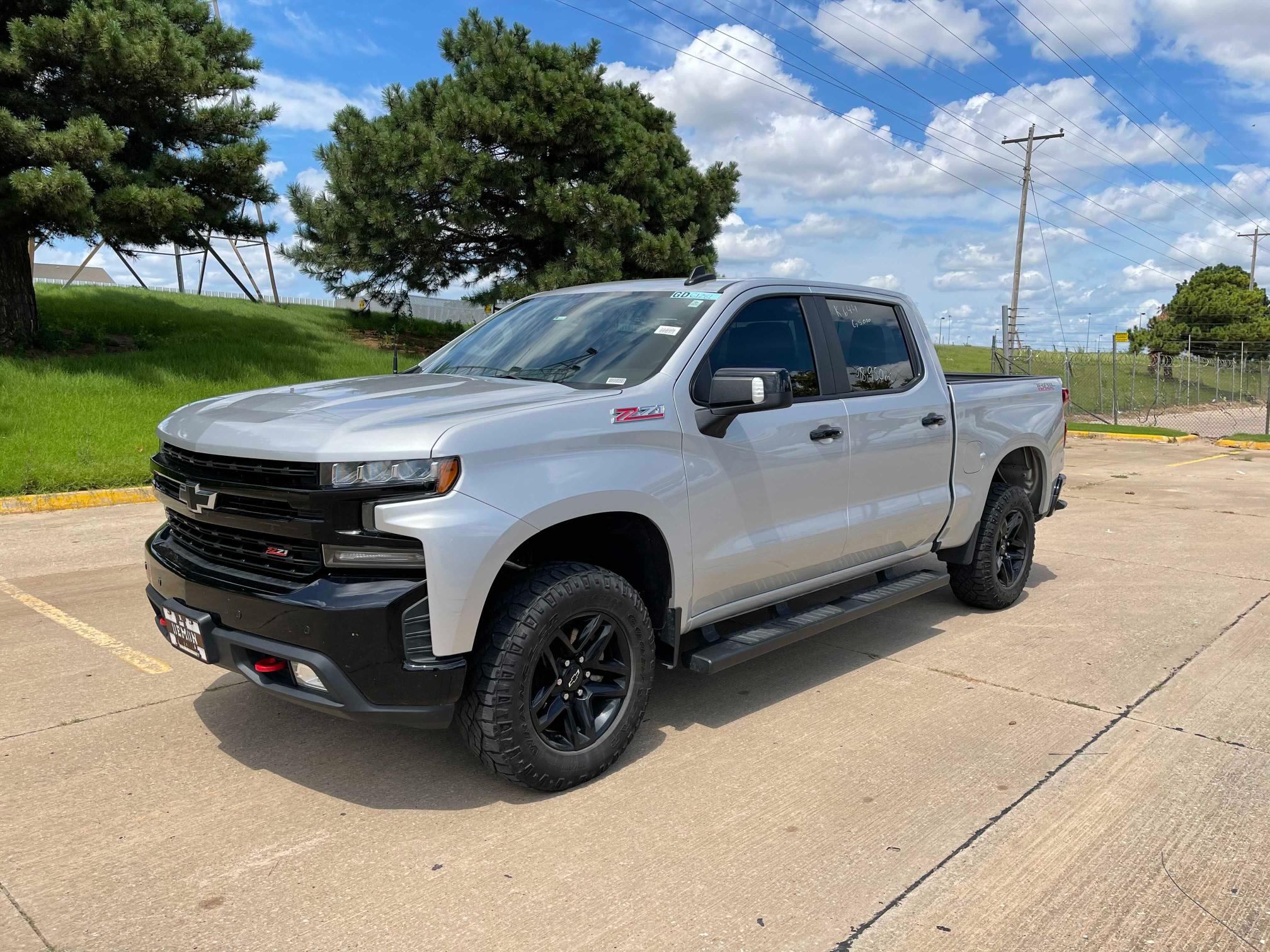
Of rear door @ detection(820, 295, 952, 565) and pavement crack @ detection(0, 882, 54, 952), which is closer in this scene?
pavement crack @ detection(0, 882, 54, 952)

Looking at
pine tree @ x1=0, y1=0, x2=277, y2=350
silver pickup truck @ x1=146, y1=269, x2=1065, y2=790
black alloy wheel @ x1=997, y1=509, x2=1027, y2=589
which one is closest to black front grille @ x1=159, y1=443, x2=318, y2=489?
silver pickup truck @ x1=146, y1=269, x2=1065, y2=790

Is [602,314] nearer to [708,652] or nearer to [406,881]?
[708,652]

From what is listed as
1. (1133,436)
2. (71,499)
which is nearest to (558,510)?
(71,499)

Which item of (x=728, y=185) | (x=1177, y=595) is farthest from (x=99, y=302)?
(x=1177, y=595)

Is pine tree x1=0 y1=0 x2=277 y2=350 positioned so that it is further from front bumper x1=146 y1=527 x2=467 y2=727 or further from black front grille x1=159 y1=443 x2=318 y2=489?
front bumper x1=146 y1=527 x2=467 y2=727

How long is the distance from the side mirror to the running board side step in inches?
36.2

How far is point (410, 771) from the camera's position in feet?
12.7

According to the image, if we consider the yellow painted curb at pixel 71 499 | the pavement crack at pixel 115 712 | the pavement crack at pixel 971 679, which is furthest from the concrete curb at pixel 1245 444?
the pavement crack at pixel 115 712

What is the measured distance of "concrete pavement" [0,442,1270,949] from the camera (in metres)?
2.85

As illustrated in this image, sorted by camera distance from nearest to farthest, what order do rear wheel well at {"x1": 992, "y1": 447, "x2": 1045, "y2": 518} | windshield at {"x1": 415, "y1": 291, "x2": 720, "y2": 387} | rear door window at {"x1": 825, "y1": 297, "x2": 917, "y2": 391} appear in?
1. windshield at {"x1": 415, "y1": 291, "x2": 720, "y2": 387}
2. rear door window at {"x1": 825, "y1": 297, "x2": 917, "y2": 391}
3. rear wheel well at {"x1": 992, "y1": 447, "x2": 1045, "y2": 518}

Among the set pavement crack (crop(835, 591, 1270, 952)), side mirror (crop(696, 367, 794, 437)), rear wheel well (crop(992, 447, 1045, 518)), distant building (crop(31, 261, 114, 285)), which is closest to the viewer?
pavement crack (crop(835, 591, 1270, 952))

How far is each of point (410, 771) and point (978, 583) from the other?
386 centimetres

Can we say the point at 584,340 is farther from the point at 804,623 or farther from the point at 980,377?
the point at 980,377

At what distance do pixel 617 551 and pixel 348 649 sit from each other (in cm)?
126
